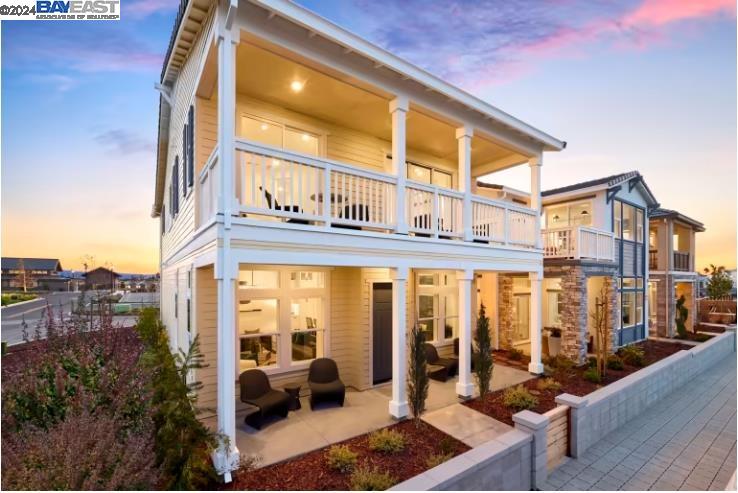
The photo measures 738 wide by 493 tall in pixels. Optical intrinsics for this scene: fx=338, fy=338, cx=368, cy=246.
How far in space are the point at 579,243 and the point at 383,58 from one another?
8.79 metres

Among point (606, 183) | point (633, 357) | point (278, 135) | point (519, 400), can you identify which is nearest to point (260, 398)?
point (519, 400)

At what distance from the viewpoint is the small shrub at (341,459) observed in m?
4.47

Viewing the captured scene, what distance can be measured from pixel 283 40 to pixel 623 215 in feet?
47.8

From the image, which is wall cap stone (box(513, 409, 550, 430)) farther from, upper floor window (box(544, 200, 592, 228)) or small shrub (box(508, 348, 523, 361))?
upper floor window (box(544, 200, 592, 228))

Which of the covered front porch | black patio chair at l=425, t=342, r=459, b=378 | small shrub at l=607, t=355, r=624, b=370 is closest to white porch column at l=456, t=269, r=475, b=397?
the covered front porch

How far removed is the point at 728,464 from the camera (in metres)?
5.86

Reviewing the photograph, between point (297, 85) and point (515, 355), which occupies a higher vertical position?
point (297, 85)

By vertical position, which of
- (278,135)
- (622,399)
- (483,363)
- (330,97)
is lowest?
(622,399)

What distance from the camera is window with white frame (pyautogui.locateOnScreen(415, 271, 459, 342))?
9.93 meters

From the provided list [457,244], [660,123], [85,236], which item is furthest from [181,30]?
[85,236]

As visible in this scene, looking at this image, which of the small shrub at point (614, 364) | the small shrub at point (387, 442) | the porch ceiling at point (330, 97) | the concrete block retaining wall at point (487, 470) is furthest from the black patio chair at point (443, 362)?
the porch ceiling at point (330, 97)

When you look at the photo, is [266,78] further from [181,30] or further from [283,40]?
[181,30]

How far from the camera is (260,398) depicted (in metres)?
6.03

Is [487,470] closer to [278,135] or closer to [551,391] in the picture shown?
[551,391]
